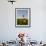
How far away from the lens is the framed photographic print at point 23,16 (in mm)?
5531

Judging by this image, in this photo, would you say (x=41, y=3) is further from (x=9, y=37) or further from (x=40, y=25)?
(x=9, y=37)

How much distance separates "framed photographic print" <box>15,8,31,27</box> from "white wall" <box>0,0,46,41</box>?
121 mm

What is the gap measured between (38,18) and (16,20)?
2.92ft

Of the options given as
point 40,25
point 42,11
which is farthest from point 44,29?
point 42,11

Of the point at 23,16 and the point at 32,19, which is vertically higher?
the point at 23,16

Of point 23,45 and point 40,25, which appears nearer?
point 23,45

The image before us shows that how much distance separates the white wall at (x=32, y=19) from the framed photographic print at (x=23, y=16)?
0.12 meters

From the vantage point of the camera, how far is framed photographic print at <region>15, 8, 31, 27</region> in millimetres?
5531

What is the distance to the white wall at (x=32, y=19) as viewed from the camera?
5.52 meters

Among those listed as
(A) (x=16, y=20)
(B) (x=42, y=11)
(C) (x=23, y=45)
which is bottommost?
(C) (x=23, y=45)

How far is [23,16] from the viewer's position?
554cm

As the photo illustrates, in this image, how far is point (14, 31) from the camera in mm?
5555

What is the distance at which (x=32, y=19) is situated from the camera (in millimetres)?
5535

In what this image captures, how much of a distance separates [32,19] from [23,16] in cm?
38
